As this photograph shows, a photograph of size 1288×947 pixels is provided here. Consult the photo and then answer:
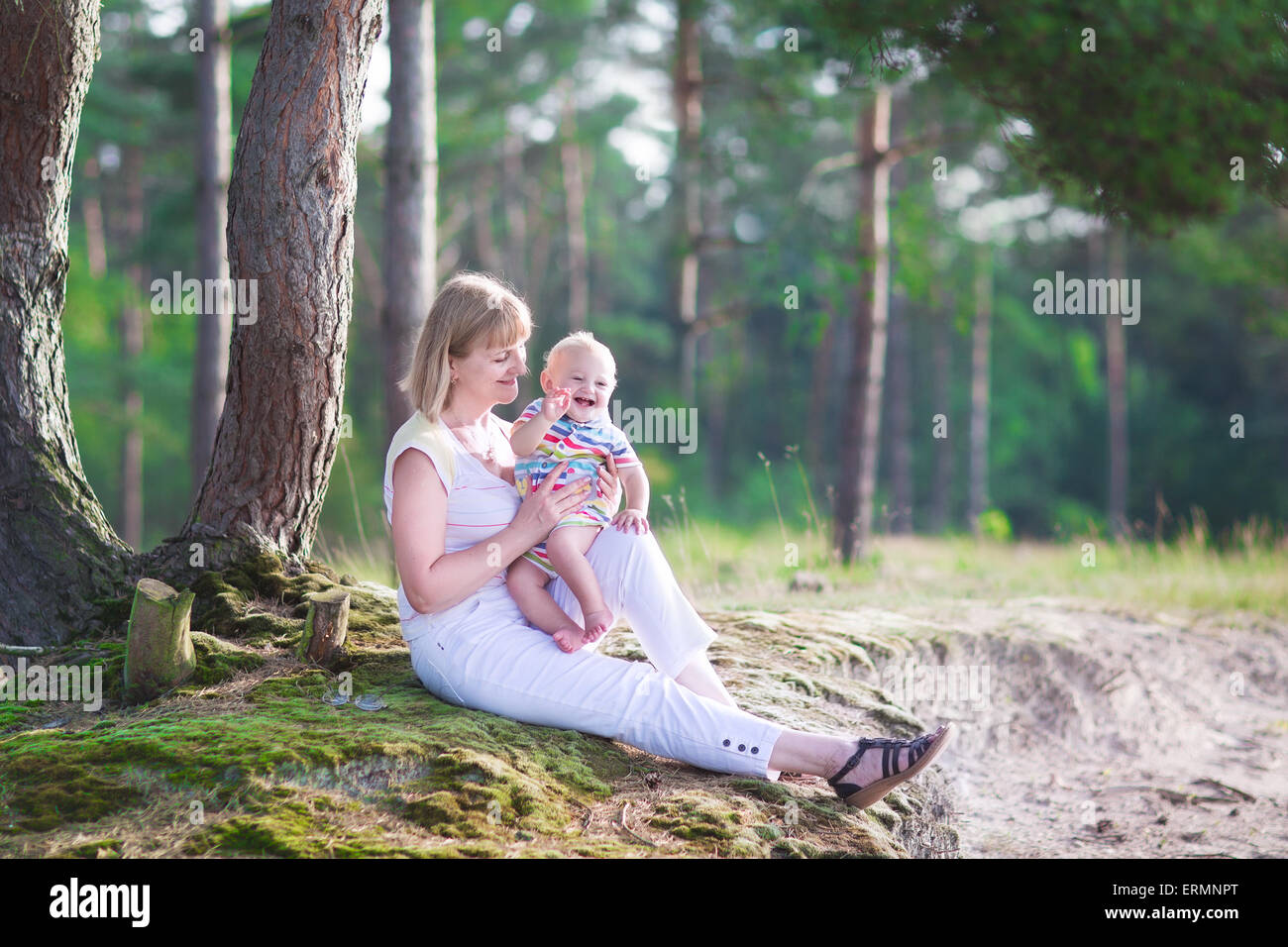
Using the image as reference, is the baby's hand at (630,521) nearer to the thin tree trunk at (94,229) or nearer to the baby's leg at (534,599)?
the baby's leg at (534,599)

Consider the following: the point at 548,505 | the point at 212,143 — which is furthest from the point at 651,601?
the point at 212,143

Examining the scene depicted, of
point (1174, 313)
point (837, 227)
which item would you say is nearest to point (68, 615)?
point (837, 227)

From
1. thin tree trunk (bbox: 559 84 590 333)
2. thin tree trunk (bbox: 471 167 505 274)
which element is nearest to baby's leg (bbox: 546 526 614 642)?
thin tree trunk (bbox: 559 84 590 333)

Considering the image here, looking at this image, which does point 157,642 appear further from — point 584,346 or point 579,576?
point 584,346

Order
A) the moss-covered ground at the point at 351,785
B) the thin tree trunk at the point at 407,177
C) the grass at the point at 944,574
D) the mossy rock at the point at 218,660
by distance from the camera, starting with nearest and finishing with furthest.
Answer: the moss-covered ground at the point at 351,785 < the mossy rock at the point at 218,660 < the thin tree trunk at the point at 407,177 < the grass at the point at 944,574

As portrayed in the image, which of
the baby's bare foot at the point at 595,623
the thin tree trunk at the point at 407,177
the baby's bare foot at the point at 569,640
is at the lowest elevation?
the baby's bare foot at the point at 569,640

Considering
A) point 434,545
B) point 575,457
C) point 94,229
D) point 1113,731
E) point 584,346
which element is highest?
point 94,229

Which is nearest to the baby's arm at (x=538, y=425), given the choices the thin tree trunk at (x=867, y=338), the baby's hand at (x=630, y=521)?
the baby's hand at (x=630, y=521)

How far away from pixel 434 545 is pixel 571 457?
1.80ft

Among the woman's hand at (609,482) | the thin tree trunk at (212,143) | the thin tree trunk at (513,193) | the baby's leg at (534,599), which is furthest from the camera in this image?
the thin tree trunk at (513,193)

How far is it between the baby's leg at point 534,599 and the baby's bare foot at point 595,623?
0.05 meters

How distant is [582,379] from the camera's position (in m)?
3.37

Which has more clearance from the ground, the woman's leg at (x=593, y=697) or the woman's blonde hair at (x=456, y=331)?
the woman's blonde hair at (x=456, y=331)

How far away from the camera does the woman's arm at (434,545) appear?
3.09 m
